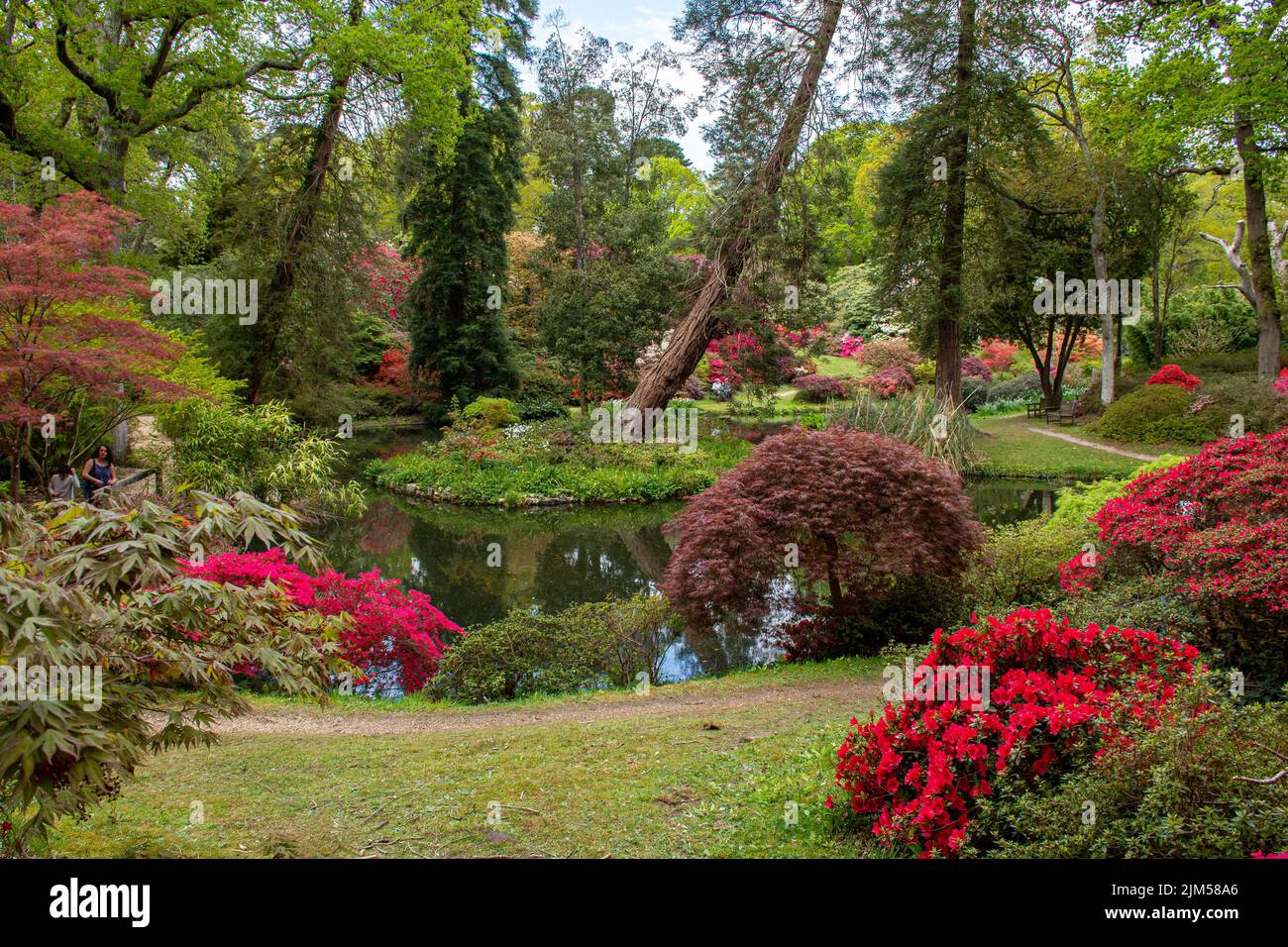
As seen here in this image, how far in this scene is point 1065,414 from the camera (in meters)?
22.3

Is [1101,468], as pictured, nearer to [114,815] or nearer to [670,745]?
[670,745]

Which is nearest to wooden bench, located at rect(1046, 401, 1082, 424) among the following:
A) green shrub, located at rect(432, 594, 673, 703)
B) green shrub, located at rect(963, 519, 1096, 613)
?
green shrub, located at rect(963, 519, 1096, 613)

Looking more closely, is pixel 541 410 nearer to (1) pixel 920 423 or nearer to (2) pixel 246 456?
(2) pixel 246 456

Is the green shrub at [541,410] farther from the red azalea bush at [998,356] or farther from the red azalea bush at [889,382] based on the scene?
the red azalea bush at [998,356]

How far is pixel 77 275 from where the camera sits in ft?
30.2

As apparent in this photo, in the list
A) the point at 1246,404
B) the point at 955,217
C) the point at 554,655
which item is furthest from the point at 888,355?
the point at 554,655

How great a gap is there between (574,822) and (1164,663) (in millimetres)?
2984

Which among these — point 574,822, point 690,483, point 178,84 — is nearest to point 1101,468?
point 690,483

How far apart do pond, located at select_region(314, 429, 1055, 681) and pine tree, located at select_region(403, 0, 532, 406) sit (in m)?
7.33

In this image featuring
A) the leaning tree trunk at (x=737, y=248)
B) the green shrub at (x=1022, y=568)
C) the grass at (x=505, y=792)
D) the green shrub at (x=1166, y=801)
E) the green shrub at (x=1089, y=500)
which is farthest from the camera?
the leaning tree trunk at (x=737, y=248)

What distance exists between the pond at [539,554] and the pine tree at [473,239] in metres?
7.33

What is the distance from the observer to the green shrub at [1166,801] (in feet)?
9.38

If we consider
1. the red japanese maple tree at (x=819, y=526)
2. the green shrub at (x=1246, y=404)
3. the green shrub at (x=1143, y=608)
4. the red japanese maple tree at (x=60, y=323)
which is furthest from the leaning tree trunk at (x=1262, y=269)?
the red japanese maple tree at (x=60, y=323)

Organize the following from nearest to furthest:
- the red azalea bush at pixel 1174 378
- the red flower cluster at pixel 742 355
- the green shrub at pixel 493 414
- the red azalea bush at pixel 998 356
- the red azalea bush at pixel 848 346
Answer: the red flower cluster at pixel 742 355 → the red azalea bush at pixel 1174 378 → the green shrub at pixel 493 414 → the red azalea bush at pixel 998 356 → the red azalea bush at pixel 848 346
